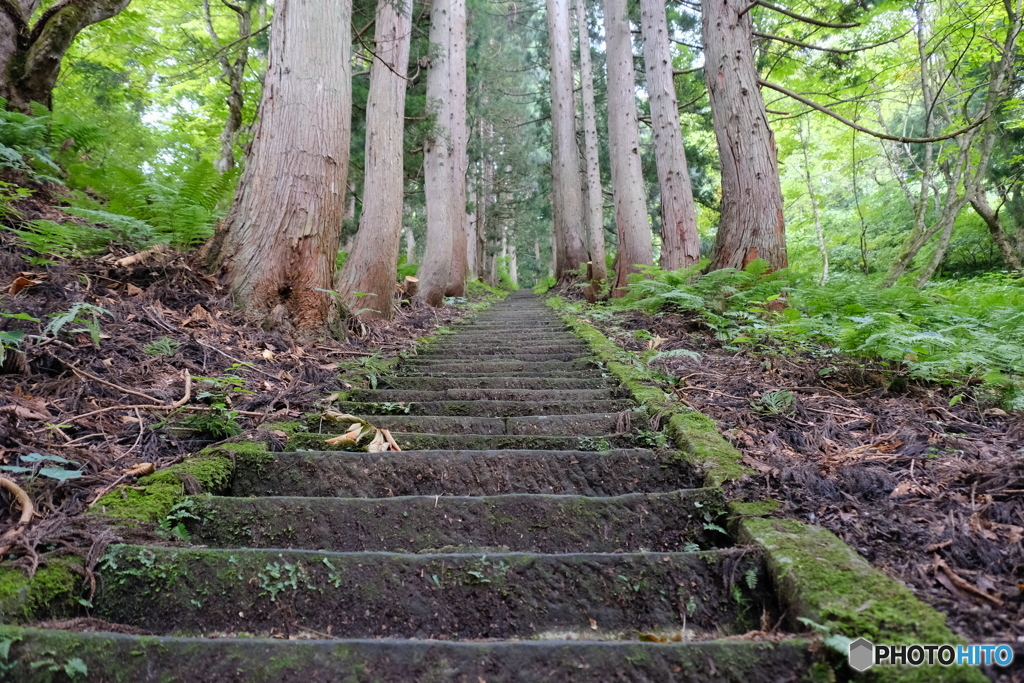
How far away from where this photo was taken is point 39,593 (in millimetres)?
1420

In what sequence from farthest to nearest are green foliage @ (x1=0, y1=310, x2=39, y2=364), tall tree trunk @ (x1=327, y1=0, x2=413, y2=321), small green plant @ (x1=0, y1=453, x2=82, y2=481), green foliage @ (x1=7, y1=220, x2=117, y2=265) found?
tall tree trunk @ (x1=327, y1=0, x2=413, y2=321) < green foliage @ (x1=7, y1=220, x2=117, y2=265) < green foliage @ (x1=0, y1=310, x2=39, y2=364) < small green plant @ (x1=0, y1=453, x2=82, y2=481)

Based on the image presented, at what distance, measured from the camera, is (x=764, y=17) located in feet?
38.3

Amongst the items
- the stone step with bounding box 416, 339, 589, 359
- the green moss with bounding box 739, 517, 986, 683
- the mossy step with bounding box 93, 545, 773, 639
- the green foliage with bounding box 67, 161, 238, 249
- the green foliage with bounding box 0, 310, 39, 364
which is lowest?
the mossy step with bounding box 93, 545, 773, 639

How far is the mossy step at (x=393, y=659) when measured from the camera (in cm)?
123

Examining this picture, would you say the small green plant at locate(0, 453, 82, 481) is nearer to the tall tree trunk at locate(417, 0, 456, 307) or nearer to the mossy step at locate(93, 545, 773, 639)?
the mossy step at locate(93, 545, 773, 639)

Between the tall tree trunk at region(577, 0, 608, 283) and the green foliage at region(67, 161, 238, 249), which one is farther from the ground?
the tall tree trunk at region(577, 0, 608, 283)

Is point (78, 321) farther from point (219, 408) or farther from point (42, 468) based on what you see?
point (42, 468)

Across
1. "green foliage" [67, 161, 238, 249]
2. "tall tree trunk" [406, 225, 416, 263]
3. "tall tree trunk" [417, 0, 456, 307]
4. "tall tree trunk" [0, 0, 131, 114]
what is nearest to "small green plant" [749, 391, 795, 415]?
"green foliage" [67, 161, 238, 249]

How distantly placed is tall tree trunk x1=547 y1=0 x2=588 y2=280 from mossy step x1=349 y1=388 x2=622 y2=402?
1172cm

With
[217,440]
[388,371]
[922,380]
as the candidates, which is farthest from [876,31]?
[217,440]

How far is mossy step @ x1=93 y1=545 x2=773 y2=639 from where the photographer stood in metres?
1.54

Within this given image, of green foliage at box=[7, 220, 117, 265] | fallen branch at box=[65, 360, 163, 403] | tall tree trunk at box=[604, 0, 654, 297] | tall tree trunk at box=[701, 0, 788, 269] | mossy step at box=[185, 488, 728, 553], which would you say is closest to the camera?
mossy step at box=[185, 488, 728, 553]

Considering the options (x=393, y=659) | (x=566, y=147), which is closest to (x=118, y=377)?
(x=393, y=659)

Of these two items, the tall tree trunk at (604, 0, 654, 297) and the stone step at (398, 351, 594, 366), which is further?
the tall tree trunk at (604, 0, 654, 297)
